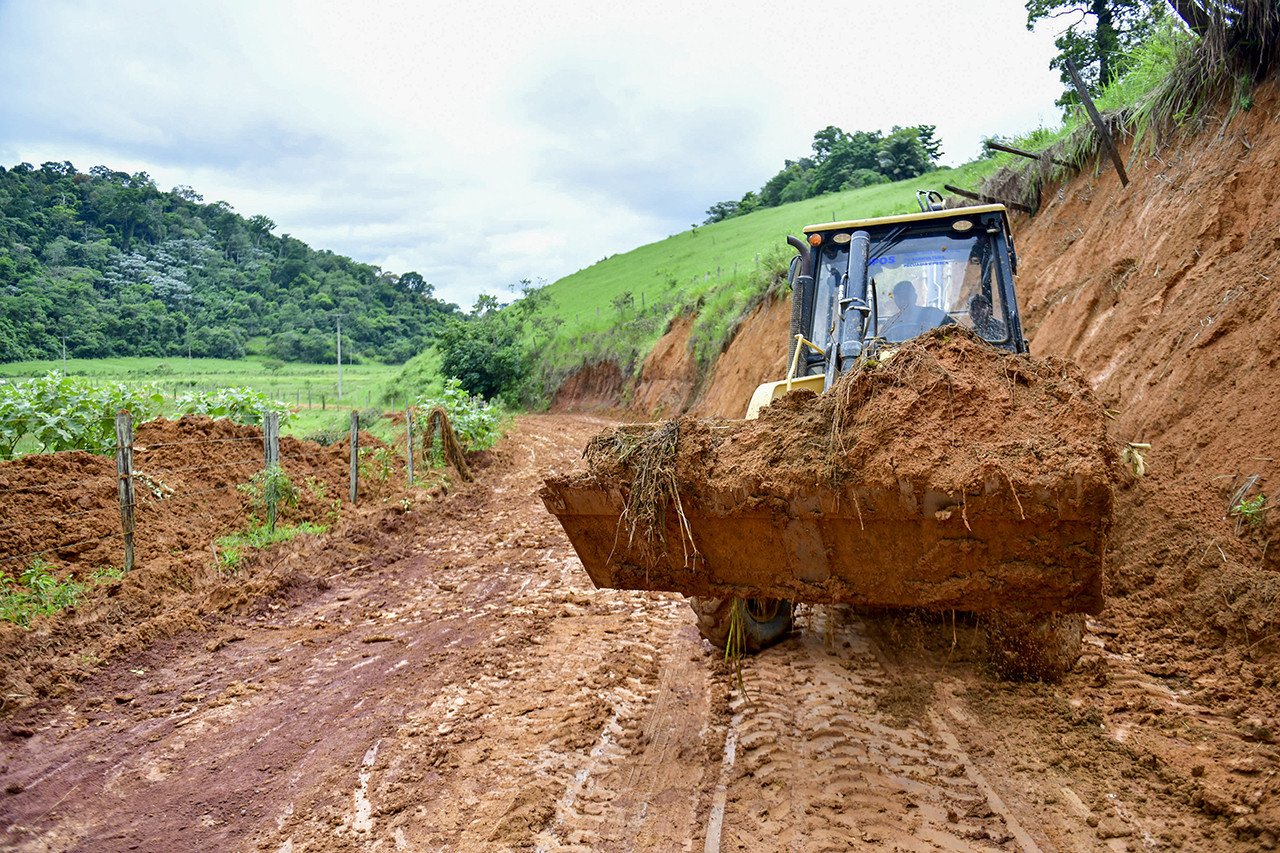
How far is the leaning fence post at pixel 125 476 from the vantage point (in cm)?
738

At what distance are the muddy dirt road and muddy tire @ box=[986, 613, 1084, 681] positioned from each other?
0.38ft

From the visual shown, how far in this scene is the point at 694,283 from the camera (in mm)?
36344

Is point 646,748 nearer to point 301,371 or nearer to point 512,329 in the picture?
point 512,329

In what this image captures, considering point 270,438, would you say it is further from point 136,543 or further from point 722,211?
point 722,211

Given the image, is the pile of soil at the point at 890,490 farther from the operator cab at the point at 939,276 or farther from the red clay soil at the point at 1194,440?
the operator cab at the point at 939,276

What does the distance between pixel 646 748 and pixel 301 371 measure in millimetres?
71090

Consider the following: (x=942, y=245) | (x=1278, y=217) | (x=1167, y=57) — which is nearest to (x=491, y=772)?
(x=942, y=245)

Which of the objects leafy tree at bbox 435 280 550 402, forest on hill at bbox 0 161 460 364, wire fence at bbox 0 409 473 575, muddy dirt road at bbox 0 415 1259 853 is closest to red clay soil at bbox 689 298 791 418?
wire fence at bbox 0 409 473 575

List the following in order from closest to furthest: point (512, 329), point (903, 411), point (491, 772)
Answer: point (903, 411) < point (491, 772) < point (512, 329)

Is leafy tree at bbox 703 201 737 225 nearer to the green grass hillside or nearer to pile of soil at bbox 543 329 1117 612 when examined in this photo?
the green grass hillside

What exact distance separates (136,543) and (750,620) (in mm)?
6690

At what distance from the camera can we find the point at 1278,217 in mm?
6883

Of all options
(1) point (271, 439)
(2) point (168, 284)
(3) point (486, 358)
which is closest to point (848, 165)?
(3) point (486, 358)

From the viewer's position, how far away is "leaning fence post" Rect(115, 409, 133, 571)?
738cm
